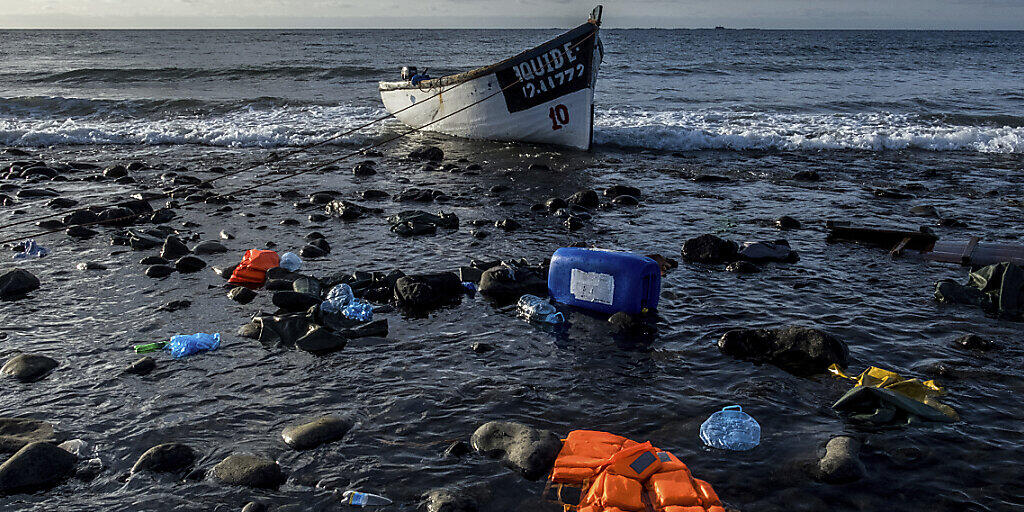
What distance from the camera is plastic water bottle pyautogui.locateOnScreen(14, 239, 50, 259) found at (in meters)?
9.05

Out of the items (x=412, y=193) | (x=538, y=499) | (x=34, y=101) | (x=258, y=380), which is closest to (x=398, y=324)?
(x=258, y=380)

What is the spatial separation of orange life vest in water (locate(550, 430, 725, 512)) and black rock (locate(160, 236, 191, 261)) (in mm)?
6492

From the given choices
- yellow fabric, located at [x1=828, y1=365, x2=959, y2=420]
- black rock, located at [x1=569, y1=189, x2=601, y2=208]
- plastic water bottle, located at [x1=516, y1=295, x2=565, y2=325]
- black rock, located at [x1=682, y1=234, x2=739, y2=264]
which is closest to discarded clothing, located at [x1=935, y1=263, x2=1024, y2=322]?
yellow fabric, located at [x1=828, y1=365, x2=959, y2=420]

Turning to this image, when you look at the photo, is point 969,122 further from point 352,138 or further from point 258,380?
point 258,380

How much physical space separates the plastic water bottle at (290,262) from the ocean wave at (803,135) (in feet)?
39.0

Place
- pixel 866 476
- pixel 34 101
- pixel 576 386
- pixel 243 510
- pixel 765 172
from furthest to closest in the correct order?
pixel 34 101
pixel 765 172
pixel 576 386
pixel 866 476
pixel 243 510

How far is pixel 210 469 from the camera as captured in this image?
14.6ft

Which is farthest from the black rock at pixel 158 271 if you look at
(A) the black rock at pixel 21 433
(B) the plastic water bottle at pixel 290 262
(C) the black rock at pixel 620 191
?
(C) the black rock at pixel 620 191

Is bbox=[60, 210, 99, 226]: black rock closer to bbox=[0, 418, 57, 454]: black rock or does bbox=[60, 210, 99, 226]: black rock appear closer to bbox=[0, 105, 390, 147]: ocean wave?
bbox=[0, 418, 57, 454]: black rock

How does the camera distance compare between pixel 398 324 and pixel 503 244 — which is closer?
pixel 398 324

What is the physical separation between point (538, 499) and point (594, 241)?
5831mm

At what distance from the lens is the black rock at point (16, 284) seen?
7.60m

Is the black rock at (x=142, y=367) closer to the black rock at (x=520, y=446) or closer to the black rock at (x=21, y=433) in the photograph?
the black rock at (x=21, y=433)

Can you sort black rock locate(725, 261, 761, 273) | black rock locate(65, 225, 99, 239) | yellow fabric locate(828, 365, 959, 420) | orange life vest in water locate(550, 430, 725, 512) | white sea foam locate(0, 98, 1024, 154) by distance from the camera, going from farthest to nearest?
white sea foam locate(0, 98, 1024, 154)
black rock locate(65, 225, 99, 239)
black rock locate(725, 261, 761, 273)
yellow fabric locate(828, 365, 959, 420)
orange life vest in water locate(550, 430, 725, 512)
